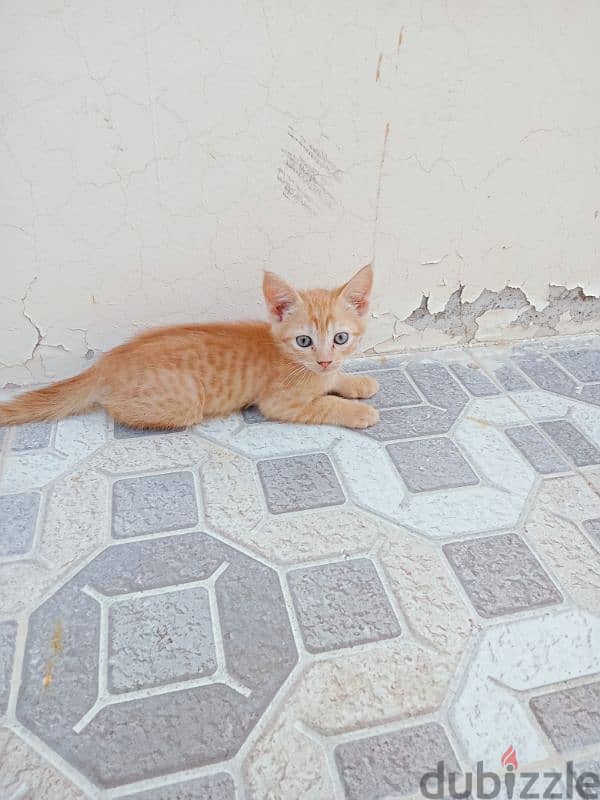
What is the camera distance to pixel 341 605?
4.26 feet

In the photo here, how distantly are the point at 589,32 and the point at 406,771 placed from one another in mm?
2246

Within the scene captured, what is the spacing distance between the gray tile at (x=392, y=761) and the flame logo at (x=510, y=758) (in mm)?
91

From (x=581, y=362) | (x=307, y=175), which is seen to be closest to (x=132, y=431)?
(x=307, y=175)

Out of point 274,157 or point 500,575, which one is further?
point 274,157

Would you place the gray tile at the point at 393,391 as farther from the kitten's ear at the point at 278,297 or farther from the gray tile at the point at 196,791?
the gray tile at the point at 196,791

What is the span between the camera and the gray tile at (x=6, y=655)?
111 centimetres

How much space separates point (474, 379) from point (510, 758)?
137 cm

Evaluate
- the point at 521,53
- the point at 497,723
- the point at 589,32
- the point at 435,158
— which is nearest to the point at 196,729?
the point at 497,723

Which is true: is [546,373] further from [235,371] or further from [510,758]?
[510,758]

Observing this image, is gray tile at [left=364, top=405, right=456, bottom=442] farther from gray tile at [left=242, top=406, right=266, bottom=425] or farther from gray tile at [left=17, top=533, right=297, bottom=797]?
gray tile at [left=17, top=533, right=297, bottom=797]

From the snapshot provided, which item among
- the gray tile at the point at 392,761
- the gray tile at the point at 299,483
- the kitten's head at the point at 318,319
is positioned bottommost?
the gray tile at the point at 392,761

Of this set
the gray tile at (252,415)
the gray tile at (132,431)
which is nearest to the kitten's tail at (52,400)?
the gray tile at (132,431)

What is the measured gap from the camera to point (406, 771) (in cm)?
102

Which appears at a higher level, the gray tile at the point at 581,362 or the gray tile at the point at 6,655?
the gray tile at the point at 581,362
